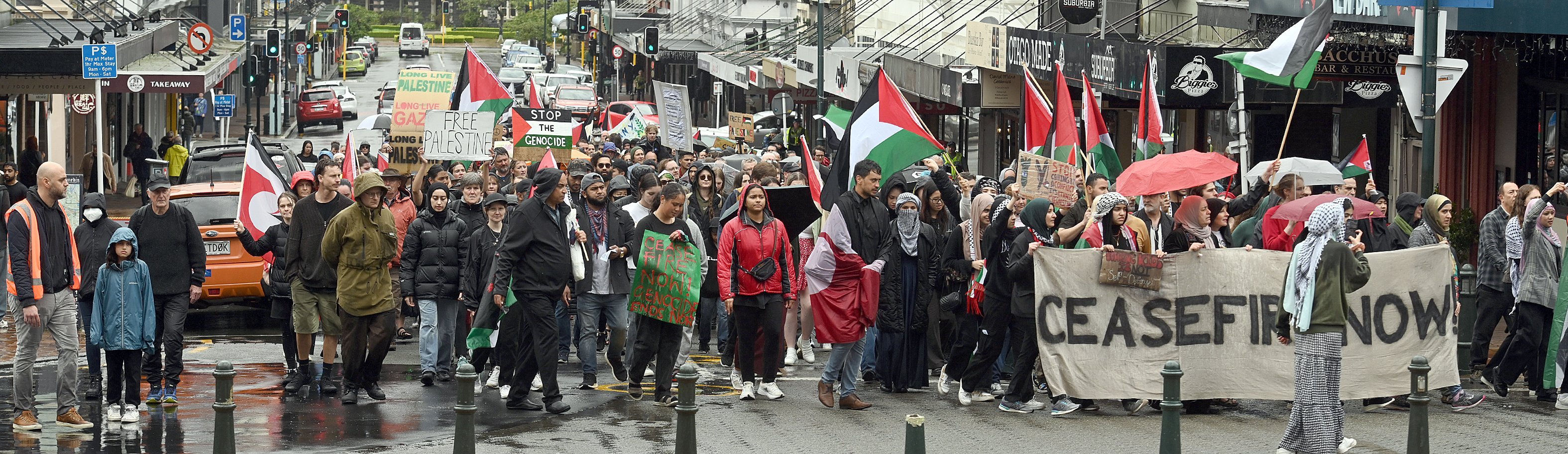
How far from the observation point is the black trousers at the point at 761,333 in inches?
422

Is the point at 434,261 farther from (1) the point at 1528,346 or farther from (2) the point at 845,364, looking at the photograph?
(1) the point at 1528,346

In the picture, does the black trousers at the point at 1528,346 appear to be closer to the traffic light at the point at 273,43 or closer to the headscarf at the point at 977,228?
the headscarf at the point at 977,228

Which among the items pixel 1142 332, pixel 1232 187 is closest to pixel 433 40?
pixel 1232 187

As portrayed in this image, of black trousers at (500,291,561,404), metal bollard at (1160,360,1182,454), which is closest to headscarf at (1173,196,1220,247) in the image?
metal bollard at (1160,360,1182,454)

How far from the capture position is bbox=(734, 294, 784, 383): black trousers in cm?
1073

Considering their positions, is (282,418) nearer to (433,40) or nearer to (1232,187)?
(1232,187)

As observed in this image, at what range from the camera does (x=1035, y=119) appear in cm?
1425

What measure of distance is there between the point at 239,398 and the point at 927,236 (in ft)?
14.9

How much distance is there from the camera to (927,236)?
36.4 feet

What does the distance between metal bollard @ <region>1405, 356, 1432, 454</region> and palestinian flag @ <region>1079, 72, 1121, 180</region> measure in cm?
536

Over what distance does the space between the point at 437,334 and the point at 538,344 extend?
176 centimetres

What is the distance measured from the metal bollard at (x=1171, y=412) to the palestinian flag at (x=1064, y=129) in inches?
206

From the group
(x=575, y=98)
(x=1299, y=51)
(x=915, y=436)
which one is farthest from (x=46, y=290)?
(x=575, y=98)

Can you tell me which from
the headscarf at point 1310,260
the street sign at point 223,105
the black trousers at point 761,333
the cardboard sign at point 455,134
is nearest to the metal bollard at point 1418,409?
the headscarf at point 1310,260
